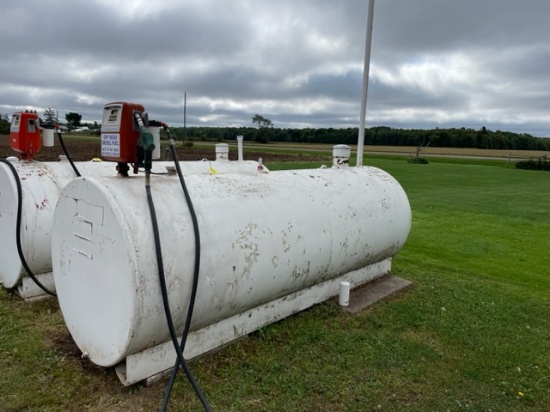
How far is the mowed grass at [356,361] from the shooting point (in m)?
2.82

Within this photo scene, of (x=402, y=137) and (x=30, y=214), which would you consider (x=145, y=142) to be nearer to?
(x=30, y=214)

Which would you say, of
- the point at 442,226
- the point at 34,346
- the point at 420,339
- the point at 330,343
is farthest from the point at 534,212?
the point at 34,346

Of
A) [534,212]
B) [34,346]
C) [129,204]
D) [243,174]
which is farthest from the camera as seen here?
[534,212]

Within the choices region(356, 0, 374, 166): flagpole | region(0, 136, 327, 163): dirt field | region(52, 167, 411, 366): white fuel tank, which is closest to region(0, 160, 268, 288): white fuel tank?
region(52, 167, 411, 366): white fuel tank

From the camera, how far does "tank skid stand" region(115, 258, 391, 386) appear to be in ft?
9.36

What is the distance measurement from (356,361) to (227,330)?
1076 mm

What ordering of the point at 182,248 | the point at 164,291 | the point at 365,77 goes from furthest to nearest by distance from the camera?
1. the point at 365,77
2. the point at 182,248
3. the point at 164,291

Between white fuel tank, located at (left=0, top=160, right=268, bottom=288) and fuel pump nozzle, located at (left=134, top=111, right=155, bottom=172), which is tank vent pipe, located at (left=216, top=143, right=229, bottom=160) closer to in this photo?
white fuel tank, located at (left=0, top=160, right=268, bottom=288)

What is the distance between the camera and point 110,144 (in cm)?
282

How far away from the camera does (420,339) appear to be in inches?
148

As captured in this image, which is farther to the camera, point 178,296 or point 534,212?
point 534,212

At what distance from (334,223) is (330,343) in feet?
3.61

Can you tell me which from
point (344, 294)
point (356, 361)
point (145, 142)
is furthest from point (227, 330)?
point (145, 142)

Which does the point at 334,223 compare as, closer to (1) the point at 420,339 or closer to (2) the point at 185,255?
(1) the point at 420,339
